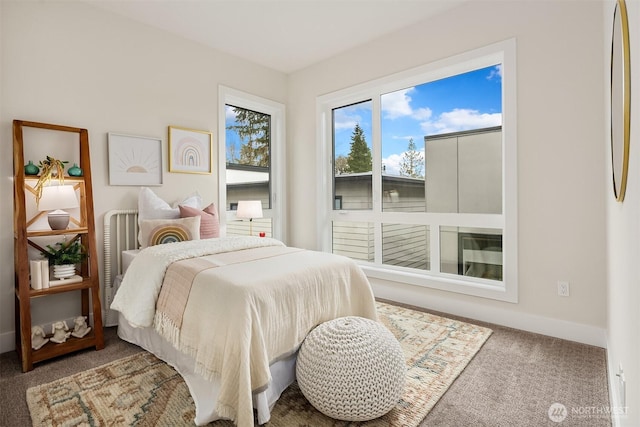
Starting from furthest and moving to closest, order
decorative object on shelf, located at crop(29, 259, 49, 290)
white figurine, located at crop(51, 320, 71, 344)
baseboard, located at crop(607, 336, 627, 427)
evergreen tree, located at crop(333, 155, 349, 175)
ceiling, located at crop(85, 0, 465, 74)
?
evergreen tree, located at crop(333, 155, 349, 175)
ceiling, located at crop(85, 0, 465, 74)
white figurine, located at crop(51, 320, 71, 344)
decorative object on shelf, located at crop(29, 259, 49, 290)
baseboard, located at crop(607, 336, 627, 427)

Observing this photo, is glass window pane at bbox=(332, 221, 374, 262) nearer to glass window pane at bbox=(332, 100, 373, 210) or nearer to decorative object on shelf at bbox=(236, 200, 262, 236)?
glass window pane at bbox=(332, 100, 373, 210)

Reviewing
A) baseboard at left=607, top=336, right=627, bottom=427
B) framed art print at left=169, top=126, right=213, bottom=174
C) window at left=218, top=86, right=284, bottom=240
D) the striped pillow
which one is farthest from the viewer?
window at left=218, top=86, right=284, bottom=240

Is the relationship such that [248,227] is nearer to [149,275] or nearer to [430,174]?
[149,275]

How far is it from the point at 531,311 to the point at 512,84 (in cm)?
182

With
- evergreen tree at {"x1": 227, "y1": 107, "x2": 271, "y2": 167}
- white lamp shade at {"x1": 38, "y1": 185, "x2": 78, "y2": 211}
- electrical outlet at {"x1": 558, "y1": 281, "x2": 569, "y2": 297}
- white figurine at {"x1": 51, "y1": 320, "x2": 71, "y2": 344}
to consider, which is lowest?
white figurine at {"x1": 51, "y1": 320, "x2": 71, "y2": 344}

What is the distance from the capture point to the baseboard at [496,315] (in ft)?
7.89

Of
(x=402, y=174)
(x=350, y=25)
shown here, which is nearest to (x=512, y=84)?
(x=402, y=174)

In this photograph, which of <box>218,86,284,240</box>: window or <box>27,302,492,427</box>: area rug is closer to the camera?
<box>27,302,492,427</box>: area rug

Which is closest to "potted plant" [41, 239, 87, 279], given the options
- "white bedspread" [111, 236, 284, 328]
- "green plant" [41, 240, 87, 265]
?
"green plant" [41, 240, 87, 265]

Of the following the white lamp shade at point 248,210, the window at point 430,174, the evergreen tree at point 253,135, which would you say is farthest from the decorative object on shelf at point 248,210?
the window at point 430,174

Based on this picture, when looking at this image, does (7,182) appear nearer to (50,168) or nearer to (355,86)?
(50,168)

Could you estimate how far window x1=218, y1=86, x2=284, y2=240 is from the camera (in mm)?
3855

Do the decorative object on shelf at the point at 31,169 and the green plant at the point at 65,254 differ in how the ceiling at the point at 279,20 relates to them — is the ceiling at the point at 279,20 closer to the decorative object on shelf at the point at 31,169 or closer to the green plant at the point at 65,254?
the decorative object on shelf at the point at 31,169

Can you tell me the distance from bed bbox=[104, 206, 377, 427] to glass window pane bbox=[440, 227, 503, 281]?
1372 mm
